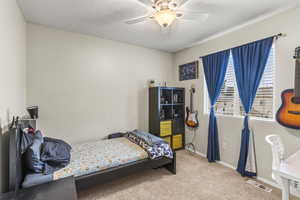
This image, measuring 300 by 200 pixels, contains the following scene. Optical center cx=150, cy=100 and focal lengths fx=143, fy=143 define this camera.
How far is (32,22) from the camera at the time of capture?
8.07 feet

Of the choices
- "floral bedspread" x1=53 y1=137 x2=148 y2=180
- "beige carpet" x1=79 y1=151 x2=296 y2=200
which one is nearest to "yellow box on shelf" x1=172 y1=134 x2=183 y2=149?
"beige carpet" x1=79 y1=151 x2=296 y2=200

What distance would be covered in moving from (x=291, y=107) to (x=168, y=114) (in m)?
2.30

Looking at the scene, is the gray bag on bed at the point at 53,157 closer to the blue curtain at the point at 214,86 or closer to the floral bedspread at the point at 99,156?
the floral bedspread at the point at 99,156

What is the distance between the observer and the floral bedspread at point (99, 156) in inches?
72.5

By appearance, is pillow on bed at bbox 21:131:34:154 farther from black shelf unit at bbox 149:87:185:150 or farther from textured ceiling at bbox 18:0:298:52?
black shelf unit at bbox 149:87:185:150

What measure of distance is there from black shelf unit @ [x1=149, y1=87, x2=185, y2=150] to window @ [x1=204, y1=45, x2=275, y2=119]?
3.27ft

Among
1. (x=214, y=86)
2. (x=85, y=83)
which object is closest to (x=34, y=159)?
(x=85, y=83)

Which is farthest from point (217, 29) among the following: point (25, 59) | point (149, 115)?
point (25, 59)

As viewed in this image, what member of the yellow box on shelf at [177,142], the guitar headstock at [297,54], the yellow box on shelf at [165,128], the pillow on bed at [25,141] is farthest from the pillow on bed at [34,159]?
the guitar headstock at [297,54]

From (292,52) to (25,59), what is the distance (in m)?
4.11

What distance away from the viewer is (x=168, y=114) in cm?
372

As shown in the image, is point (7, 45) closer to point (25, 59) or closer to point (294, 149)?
point (25, 59)

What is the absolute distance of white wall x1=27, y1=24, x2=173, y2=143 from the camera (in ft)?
8.44

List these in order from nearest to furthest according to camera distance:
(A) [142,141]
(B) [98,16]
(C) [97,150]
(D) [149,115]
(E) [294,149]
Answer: (E) [294,149] < (B) [98,16] < (C) [97,150] < (A) [142,141] < (D) [149,115]
